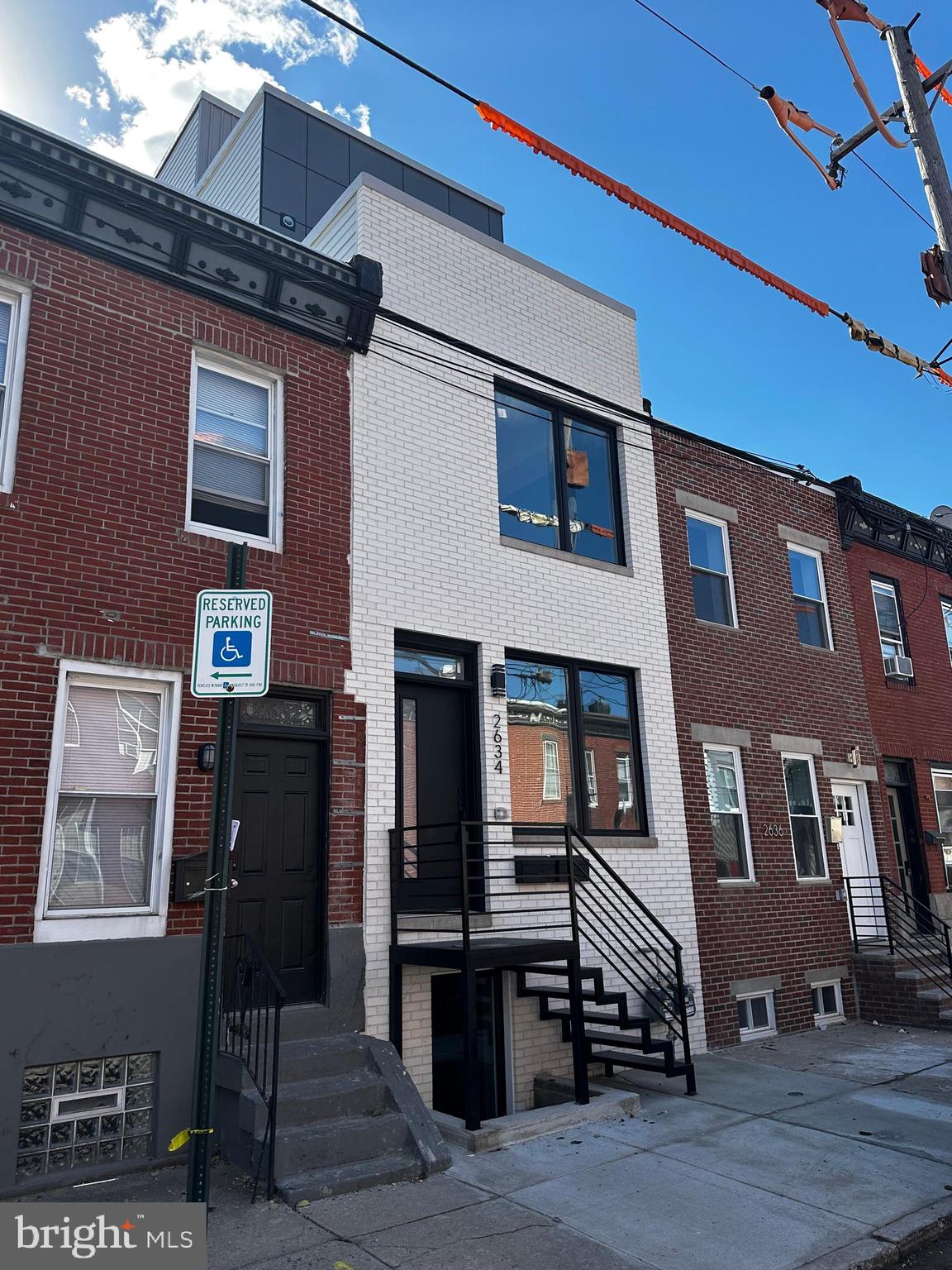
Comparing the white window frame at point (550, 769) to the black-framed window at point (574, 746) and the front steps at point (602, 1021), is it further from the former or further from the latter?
the front steps at point (602, 1021)

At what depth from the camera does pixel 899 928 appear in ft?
44.7

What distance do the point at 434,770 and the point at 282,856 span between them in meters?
1.95

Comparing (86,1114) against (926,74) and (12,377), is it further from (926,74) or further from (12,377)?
(926,74)

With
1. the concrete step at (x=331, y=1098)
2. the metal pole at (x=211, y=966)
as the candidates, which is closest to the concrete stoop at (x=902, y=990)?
the concrete step at (x=331, y=1098)

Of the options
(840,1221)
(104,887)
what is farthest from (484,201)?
(840,1221)

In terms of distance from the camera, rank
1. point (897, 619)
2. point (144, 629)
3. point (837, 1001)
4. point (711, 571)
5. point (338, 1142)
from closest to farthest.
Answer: point (338, 1142), point (144, 629), point (837, 1001), point (711, 571), point (897, 619)

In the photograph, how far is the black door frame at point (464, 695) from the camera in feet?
30.7

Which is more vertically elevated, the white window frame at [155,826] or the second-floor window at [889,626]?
the second-floor window at [889,626]

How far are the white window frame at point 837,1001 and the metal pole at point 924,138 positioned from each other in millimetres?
8971

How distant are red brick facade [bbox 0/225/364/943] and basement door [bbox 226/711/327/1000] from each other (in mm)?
205

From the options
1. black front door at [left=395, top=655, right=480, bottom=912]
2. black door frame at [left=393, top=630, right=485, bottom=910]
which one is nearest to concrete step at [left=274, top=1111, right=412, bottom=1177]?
black front door at [left=395, top=655, right=480, bottom=912]

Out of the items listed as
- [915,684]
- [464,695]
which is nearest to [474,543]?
[464,695]

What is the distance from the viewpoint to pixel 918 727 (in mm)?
15930

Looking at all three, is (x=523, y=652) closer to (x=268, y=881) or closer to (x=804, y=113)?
(x=268, y=881)
